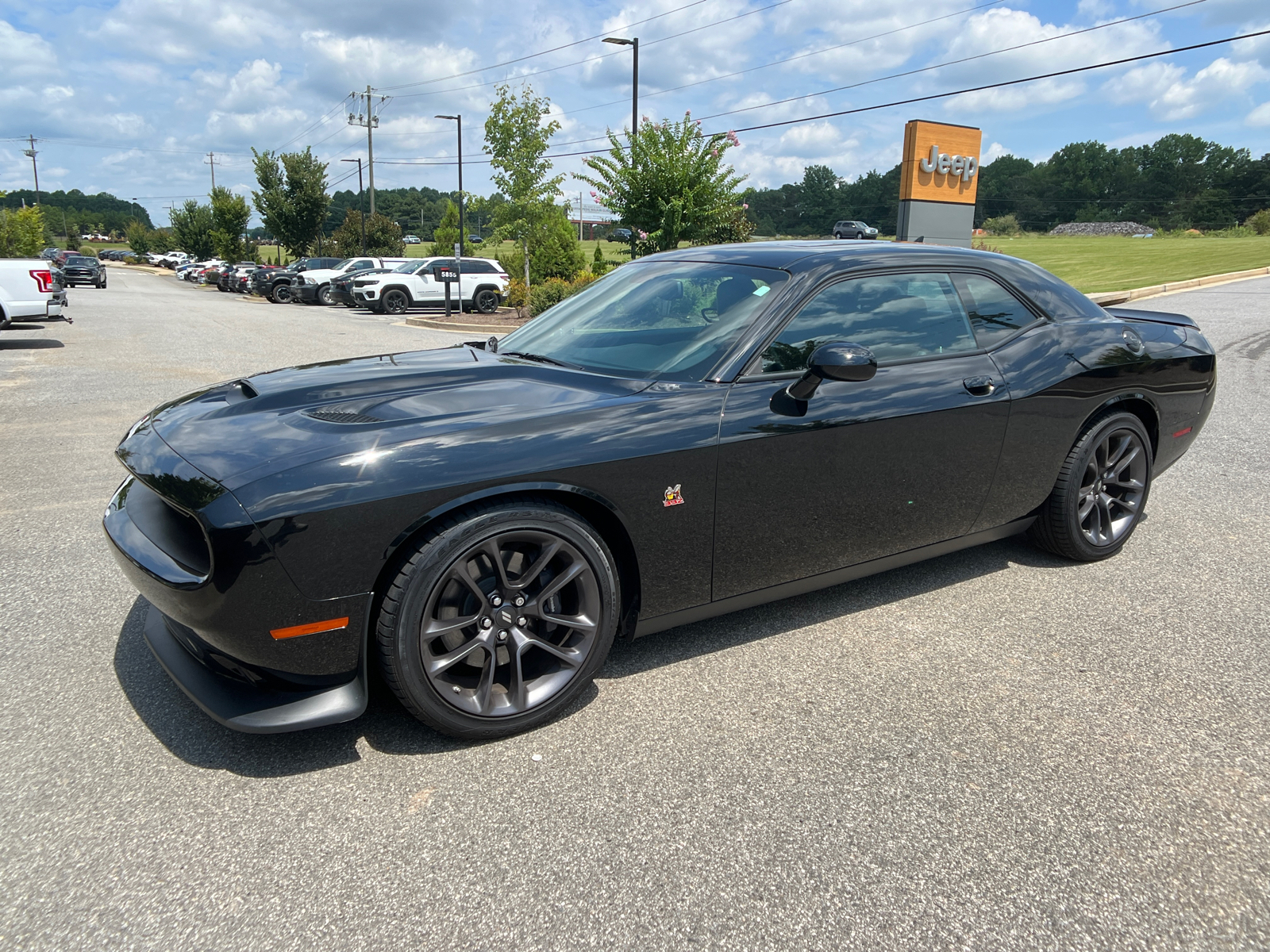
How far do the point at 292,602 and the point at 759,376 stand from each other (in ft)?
5.63

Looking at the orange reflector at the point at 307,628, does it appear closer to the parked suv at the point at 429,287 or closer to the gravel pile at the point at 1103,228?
the parked suv at the point at 429,287

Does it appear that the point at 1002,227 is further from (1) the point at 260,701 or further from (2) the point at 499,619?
(1) the point at 260,701

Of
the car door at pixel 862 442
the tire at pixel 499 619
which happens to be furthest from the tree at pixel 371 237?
the tire at pixel 499 619

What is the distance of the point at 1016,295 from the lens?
4.03m

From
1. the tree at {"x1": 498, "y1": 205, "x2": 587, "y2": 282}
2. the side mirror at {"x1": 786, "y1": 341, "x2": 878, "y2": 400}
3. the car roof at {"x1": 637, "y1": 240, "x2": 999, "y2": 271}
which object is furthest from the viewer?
the tree at {"x1": 498, "y1": 205, "x2": 587, "y2": 282}

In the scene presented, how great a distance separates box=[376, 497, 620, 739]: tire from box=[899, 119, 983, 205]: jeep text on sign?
83.3 feet

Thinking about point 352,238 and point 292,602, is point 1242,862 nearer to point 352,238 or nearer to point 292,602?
point 292,602

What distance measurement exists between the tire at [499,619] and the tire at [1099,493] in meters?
2.44

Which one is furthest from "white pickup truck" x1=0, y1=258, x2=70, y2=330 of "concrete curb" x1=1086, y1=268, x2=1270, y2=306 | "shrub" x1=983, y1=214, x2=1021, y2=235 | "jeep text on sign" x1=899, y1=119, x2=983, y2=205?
"shrub" x1=983, y1=214, x2=1021, y2=235

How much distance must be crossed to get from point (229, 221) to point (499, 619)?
228 ft

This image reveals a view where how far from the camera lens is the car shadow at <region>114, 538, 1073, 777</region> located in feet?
8.80

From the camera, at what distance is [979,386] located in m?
3.64

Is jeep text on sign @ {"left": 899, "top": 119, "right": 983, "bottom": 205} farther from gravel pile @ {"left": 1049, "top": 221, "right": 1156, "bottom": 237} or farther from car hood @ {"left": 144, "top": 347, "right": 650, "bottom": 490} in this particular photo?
gravel pile @ {"left": 1049, "top": 221, "right": 1156, "bottom": 237}

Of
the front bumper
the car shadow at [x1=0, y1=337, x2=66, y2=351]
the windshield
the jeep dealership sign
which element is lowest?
the car shadow at [x1=0, y1=337, x2=66, y2=351]
